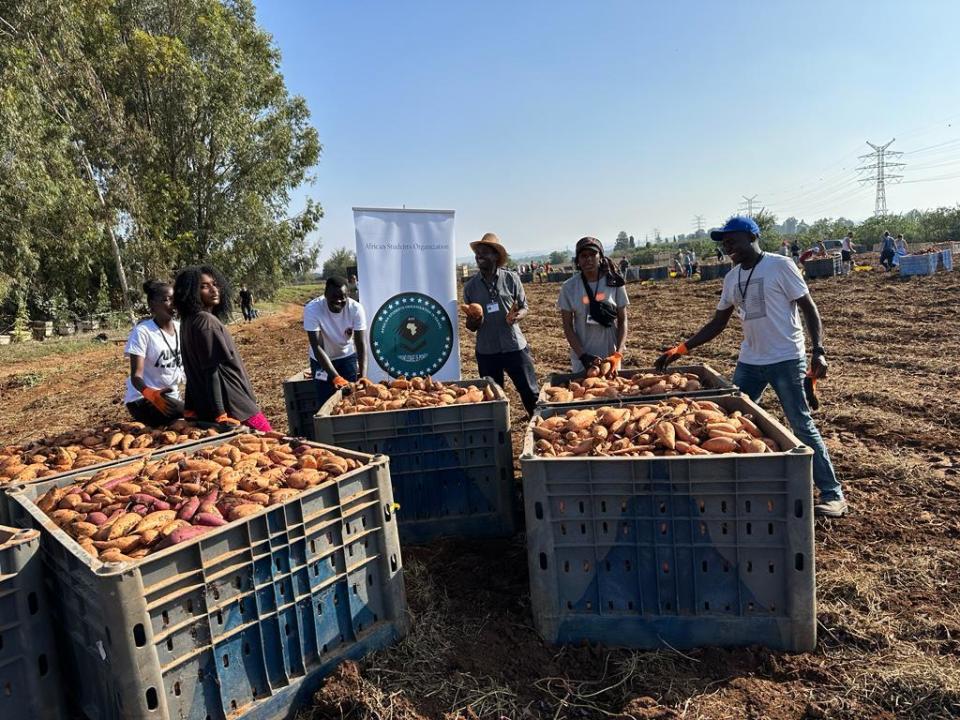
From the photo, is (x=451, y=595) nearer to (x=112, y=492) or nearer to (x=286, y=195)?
(x=112, y=492)

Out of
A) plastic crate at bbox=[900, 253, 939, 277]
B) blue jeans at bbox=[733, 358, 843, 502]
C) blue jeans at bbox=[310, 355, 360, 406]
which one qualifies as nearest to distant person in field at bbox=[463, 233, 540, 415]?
blue jeans at bbox=[310, 355, 360, 406]

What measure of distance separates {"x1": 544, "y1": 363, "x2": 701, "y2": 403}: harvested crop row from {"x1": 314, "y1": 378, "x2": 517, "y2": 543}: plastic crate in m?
0.48

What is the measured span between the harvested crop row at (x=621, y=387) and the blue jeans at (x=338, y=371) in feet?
5.91

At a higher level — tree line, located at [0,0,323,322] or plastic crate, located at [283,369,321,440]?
tree line, located at [0,0,323,322]

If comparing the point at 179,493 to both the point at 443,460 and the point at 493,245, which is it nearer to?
the point at 443,460

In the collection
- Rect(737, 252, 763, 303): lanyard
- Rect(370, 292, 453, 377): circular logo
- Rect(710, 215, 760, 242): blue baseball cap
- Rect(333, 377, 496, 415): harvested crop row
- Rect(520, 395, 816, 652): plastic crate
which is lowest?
Rect(520, 395, 816, 652): plastic crate

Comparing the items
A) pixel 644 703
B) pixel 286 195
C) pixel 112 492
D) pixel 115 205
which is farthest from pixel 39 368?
pixel 644 703

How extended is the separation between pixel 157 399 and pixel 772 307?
164 inches

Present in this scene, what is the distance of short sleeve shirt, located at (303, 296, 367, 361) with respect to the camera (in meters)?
5.25

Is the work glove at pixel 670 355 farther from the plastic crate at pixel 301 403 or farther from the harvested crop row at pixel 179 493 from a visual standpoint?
the plastic crate at pixel 301 403

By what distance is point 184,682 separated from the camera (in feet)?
7.17

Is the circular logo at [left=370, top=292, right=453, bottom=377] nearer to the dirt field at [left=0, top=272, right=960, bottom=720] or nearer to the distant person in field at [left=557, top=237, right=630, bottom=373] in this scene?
the distant person in field at [left=557, top=237, right=630, bottom=373]

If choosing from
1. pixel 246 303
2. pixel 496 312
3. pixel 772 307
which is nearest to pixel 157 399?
pixel 496 312

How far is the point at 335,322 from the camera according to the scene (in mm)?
5297
